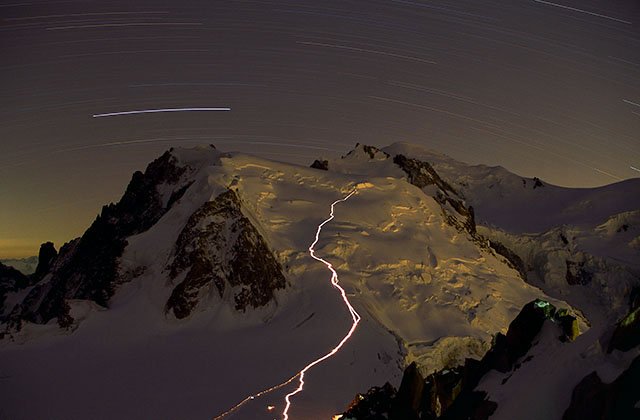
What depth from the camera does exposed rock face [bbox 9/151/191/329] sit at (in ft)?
218

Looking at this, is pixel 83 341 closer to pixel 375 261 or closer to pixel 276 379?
pixel 276 379

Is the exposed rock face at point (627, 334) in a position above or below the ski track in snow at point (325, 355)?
above

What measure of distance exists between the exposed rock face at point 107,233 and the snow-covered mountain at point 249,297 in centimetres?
30

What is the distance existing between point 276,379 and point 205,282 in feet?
54.9

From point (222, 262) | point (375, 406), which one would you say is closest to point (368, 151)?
point (222, 262)

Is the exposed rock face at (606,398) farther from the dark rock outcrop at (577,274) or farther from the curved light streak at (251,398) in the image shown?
the dark rock outcrop at (577,274)

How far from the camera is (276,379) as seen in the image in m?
38.3

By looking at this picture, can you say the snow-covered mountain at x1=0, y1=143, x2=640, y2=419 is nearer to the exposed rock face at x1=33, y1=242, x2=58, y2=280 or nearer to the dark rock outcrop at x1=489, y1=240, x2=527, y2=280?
the dark rock outcrop at x1=489, y1=240, x2=527, y2=280

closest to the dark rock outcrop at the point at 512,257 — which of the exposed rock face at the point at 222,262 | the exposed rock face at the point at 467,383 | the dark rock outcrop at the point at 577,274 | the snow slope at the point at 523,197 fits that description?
the dark rock outcrop at the point at 577,274

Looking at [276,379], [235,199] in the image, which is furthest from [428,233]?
[276,379]

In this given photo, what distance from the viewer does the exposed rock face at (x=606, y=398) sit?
952cm

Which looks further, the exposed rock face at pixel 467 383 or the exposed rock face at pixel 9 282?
the exposed rock face at pixel 9 282

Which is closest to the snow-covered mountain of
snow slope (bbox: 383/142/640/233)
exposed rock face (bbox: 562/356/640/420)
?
exposed rock face (bbox: 562/356/640/420)

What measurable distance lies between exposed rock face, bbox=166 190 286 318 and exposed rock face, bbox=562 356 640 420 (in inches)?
1645
